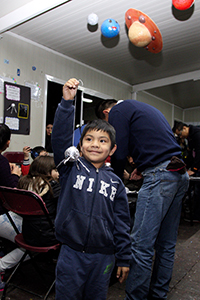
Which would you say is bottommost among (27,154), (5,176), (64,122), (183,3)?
(5,176)

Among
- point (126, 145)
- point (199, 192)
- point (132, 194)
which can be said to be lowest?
point (199, 192)

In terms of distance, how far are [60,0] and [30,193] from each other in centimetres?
277

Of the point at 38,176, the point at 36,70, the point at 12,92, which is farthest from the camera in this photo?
the point at 36,70

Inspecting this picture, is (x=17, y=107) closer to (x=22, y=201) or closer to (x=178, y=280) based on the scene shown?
(x=22, y=201)

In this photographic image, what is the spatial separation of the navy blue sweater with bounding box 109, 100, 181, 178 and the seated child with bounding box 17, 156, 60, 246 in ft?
1.96

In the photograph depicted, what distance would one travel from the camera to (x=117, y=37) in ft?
17.4

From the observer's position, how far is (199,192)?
175 inches

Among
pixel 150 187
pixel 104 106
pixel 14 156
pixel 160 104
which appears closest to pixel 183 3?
pixel 104 106

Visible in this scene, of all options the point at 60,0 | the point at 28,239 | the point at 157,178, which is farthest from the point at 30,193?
the point at 60,0

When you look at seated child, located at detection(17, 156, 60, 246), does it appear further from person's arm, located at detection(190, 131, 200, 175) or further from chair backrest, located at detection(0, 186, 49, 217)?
person's arm, located at detection(190, 131, 200, 175)

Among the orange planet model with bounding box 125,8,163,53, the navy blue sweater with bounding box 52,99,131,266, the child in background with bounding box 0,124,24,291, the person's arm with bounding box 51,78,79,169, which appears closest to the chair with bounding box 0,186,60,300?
the child in background with bounding box 0,124,24,291

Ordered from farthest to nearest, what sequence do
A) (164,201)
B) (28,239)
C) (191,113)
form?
(191,113) → (28,239) → (164,201)

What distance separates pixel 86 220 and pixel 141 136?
2.31 feet

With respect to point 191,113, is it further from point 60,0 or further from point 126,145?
point 126,145
